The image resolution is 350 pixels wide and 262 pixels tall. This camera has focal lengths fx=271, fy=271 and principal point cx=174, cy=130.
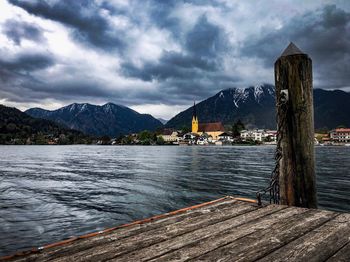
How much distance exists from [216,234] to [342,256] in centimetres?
130

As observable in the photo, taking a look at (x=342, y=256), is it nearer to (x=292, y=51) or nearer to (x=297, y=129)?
(x=297, y=129)

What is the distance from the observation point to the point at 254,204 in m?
4.64

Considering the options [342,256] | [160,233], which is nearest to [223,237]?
[160,233]

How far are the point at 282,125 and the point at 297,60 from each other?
3.67 ft

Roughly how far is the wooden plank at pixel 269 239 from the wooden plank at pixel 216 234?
12 centimetres

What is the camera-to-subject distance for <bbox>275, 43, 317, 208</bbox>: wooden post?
179 inches

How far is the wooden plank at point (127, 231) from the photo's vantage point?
113 inches

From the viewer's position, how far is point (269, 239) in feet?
10.2

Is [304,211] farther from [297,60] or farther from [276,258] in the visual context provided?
[297,60]

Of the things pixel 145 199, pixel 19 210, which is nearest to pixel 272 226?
pixel 145 199

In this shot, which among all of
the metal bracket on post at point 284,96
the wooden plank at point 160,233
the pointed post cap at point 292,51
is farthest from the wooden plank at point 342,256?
the pointed post cap at point 292,51

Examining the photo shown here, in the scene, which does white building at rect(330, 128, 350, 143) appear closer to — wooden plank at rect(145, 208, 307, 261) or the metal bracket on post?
the metal bracket on post

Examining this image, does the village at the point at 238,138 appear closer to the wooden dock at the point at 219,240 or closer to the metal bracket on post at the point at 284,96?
the metal bracket on post at the point at 284,96

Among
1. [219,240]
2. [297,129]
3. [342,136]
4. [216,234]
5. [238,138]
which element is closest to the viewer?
[219,240]
